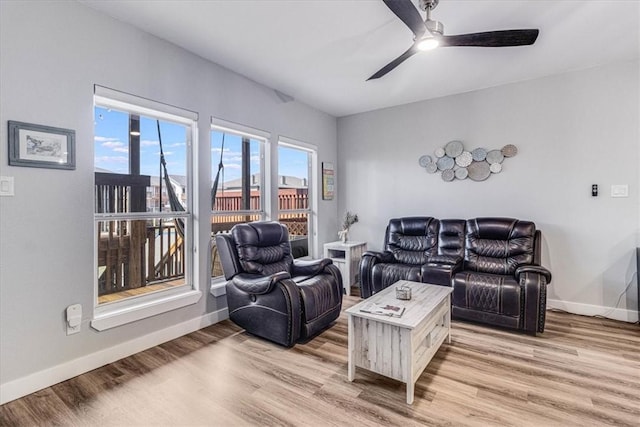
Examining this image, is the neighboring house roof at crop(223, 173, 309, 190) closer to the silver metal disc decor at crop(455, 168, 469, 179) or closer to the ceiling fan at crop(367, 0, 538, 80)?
the silver metal disc decor at crop(455, 168, 469, 179)

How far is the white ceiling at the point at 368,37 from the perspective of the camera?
2387 millimetres

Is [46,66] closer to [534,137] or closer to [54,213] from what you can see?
[54,213]

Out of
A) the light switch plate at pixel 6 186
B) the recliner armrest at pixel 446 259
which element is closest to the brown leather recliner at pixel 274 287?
the recliner armrest at pixel 446 259

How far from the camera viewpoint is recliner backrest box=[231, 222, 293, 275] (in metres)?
3.15

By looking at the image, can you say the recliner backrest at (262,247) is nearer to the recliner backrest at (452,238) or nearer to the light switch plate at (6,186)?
the light switch plate at (6,186)

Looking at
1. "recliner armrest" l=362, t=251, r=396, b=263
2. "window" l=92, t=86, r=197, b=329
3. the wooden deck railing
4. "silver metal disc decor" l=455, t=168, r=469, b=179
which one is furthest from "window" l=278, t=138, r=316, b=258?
"silver metal disc decor" l=455, t=168, r=469, b=179

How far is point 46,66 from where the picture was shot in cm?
218

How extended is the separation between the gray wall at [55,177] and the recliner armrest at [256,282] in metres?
0.72

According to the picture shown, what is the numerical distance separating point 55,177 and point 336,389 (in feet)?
8.24

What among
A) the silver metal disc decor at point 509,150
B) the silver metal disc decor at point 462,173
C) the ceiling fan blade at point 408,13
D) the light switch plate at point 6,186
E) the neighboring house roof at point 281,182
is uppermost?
the ceiling fan blade at point 408,13

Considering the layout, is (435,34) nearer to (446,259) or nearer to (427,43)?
(427,43)

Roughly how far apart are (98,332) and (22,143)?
4.84 feet

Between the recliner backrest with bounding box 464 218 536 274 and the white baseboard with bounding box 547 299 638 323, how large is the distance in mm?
863

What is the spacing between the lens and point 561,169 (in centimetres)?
368
